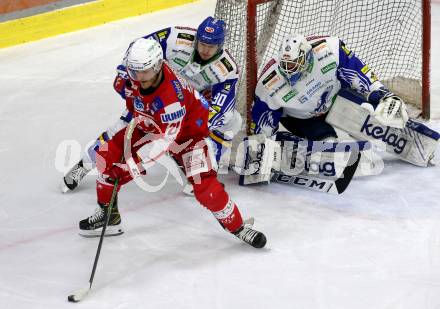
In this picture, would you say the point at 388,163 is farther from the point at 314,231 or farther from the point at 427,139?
the point at 314,231

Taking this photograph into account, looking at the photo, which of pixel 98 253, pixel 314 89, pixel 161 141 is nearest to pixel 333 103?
pixel 314 89

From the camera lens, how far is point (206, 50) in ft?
14.1

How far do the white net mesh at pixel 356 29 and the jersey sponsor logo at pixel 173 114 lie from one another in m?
1.26

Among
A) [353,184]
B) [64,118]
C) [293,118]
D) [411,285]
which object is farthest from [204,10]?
[411,285]

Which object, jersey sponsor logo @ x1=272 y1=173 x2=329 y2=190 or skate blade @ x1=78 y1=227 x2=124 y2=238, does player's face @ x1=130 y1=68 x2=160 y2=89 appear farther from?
jersey sponsor logo @ x1=272 y1=173 x2=329 y2=190

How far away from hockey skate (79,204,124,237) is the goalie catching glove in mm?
1391

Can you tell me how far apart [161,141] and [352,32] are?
222cm

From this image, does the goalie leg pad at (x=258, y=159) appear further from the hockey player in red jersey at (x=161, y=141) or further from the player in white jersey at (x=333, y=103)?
the hockey player in red jersey at (x=161, y=141)

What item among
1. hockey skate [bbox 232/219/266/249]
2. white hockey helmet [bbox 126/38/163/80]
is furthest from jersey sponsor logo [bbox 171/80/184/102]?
hockey skate [bbox 232/219/266/249]

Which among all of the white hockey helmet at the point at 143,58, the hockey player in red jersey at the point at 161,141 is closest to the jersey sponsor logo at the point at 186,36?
the hockey player in red jersey at the point at 161,141

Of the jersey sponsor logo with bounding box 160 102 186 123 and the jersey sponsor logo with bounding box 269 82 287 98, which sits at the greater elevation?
the jersey sponsor logo with bounding box 160 102 186 123

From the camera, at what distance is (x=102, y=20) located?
6926mm

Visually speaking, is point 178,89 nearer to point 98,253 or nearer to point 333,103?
point 98,253

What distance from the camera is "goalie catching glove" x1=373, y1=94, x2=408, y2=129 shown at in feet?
13.9
